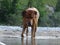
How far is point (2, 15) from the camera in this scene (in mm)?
35781

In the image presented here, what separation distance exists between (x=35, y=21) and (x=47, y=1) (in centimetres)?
2777

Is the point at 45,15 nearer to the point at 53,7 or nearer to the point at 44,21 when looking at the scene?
the point at 44,21

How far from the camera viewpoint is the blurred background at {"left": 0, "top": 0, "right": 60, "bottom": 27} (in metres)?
35.4

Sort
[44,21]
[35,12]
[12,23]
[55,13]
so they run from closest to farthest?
[35,12]
[12,23]
[44,21]
[55,13]

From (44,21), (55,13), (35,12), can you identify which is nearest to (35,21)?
(35,12)

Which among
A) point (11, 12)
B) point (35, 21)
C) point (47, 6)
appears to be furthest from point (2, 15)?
point (35, 21)

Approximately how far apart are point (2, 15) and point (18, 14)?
180cm

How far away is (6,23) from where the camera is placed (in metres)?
35.3

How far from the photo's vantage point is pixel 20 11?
36.8 metres

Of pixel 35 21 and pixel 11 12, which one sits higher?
pixel 35 21

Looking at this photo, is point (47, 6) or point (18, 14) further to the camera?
point (47, 6)

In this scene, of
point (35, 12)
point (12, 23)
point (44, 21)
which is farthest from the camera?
point (44, 21)

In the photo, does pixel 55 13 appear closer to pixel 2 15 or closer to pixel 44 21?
pixel 44 21

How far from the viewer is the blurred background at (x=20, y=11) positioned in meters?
35.4
